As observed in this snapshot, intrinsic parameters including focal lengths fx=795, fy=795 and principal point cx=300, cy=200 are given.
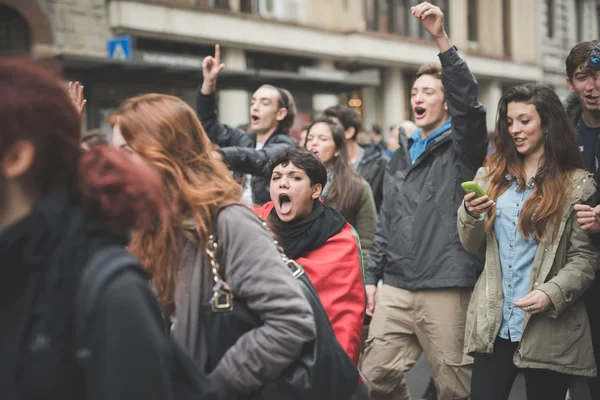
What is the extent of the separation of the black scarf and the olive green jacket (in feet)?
2.60

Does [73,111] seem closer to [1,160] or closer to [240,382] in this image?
[1,160]

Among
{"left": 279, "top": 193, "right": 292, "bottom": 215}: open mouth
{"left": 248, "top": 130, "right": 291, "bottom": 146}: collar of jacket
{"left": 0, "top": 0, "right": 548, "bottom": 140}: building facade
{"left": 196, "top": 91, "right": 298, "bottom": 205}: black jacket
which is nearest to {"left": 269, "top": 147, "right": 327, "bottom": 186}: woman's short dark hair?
{"left": 279, "top": 193, "right": 292, "bottom": 215}: open mouth

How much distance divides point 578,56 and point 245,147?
88.2 inches

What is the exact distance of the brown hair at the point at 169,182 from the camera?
8.39 ft

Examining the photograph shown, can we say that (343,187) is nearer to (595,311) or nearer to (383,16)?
(595,311)

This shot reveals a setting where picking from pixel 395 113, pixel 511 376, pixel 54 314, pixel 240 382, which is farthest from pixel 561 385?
pixel 395 113

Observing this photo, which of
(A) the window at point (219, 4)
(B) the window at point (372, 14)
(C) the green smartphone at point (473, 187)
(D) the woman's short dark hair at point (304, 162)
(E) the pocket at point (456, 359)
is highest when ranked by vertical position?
(B) the window at point (372, 14)

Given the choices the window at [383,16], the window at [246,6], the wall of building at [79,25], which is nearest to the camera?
the wall of building at [79,25]

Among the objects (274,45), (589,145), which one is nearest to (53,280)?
(589,145)

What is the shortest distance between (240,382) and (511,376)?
81.5 inches

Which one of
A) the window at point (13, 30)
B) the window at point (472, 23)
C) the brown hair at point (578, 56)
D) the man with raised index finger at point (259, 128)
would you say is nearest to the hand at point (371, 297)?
the man with raised index finger at point (259, 128)

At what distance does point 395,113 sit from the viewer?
27.8 meters

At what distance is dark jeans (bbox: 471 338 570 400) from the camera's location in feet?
13.3

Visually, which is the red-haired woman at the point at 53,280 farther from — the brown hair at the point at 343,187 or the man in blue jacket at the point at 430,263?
the brown hair at the point at 343,187
